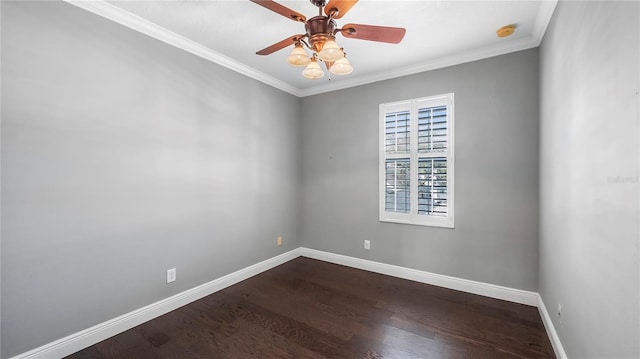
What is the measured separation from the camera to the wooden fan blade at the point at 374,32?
5.40 feet

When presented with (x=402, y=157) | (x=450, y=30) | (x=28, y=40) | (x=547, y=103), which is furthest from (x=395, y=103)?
(x=28, y=40)

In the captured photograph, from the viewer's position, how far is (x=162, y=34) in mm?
2412

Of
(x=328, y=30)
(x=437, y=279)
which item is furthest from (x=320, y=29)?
(x=437, y=279)

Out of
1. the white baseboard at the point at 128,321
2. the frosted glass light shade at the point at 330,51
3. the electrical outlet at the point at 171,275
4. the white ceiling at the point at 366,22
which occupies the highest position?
the white ceiling at the point at 366,22

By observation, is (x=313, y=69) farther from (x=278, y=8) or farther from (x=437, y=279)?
(x=437, y=279)

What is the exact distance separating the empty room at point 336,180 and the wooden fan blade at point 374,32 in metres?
0.02

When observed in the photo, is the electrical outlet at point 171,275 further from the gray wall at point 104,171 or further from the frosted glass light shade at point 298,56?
the frosted glass light shade at point 298,56

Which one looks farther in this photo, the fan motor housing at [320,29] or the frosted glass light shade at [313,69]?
the frosted glass light shade at [313,69]

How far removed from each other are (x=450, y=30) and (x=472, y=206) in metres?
1.81

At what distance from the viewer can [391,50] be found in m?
2.78

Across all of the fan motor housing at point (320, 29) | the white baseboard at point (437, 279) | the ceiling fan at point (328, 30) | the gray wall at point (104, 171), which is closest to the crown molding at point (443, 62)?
the gray wall at point (104, 171)

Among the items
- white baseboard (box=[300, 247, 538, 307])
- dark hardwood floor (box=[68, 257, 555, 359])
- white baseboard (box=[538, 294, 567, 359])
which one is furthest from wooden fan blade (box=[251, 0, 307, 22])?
white baseboard (box=[300, 247, 538, 307])

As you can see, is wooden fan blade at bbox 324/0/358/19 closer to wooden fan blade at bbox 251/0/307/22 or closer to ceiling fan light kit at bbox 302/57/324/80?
wooden fan blade at bbox 251/0/307/22

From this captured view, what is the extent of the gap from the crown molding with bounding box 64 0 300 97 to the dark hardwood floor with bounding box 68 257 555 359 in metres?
2.59
